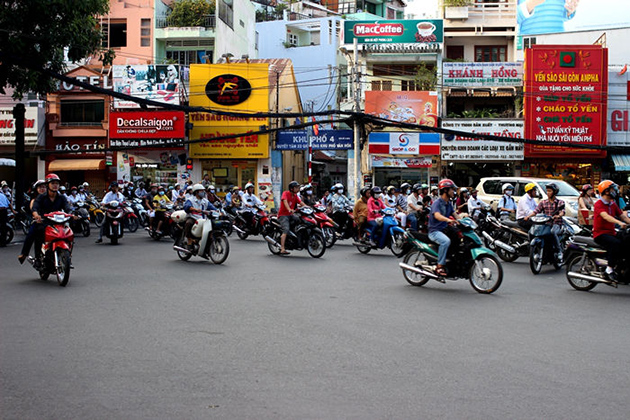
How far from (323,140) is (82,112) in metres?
14.3

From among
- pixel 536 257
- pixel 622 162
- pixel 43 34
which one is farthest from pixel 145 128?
pixel 536 257

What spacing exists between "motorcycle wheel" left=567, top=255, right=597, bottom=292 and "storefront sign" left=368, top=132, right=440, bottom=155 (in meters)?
24.0

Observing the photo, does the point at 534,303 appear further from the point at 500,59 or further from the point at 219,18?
the point at 219,18

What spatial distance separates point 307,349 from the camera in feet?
21.0

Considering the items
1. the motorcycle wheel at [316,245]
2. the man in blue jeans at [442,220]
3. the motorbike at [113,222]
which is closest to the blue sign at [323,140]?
the motorbike at [113,222]

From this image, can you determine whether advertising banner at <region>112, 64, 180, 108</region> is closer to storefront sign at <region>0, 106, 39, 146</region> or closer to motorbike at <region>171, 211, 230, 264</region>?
storefront sign at <region>0, 106, 39, 146</region>

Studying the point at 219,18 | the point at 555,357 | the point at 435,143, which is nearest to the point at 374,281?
the point at 555,357

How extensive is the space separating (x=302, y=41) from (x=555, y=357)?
169 ft

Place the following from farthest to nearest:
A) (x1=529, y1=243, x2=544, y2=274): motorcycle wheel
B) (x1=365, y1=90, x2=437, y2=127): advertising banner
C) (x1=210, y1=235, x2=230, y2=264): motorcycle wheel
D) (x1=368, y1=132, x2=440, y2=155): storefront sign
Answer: (x1=365, y1=90, x2=437, y2=127): advertising banner
(x1=368, y1=132, x2=440, y2=155): storefront sign
(x1=210, y1=235, x2=230, y2=264): motorcycle wheel
(x1=529, y1=243, x2=544, y2=274): motorcycle wheel

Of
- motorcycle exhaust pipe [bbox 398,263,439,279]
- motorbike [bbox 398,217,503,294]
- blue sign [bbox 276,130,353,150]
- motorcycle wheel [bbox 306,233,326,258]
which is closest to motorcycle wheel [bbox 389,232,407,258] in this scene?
motorcycle wheel [bbox 306,233,326,258]

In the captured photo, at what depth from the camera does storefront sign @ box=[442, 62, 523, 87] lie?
35.2m

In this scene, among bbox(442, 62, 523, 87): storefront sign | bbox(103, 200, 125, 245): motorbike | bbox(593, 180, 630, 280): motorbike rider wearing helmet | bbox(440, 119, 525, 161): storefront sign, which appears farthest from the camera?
bbox(442, 62, 523, 87): storefront sign

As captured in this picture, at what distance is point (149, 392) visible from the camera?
497cm

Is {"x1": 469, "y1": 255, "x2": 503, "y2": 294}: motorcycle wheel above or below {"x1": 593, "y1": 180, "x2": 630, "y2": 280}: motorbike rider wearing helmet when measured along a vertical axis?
below
